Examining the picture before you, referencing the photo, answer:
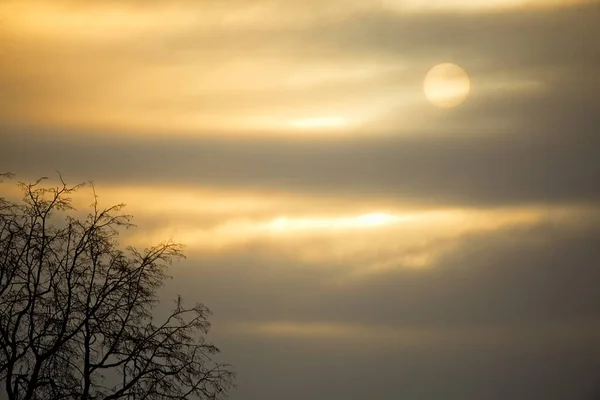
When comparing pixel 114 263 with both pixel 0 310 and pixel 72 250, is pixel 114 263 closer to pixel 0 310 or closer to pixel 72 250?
pixel 72 250

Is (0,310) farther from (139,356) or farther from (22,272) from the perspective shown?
(139,356)

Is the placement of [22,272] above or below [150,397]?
above

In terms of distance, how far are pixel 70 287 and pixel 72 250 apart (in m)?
0.88

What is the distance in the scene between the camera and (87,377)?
2181cm

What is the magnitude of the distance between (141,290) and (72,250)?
65.0 inches

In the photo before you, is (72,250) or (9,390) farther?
(72,250)

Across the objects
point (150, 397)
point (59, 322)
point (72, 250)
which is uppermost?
point (72, 250)

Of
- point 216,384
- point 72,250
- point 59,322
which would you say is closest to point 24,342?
point 59,322

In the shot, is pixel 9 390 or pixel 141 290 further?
pixel 141 290

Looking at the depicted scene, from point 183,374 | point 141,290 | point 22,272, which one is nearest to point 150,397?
point 183,374

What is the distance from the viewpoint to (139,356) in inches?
873

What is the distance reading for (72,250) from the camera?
22.8 m

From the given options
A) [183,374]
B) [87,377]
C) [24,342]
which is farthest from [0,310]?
[183,374]

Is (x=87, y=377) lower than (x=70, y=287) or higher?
lower
